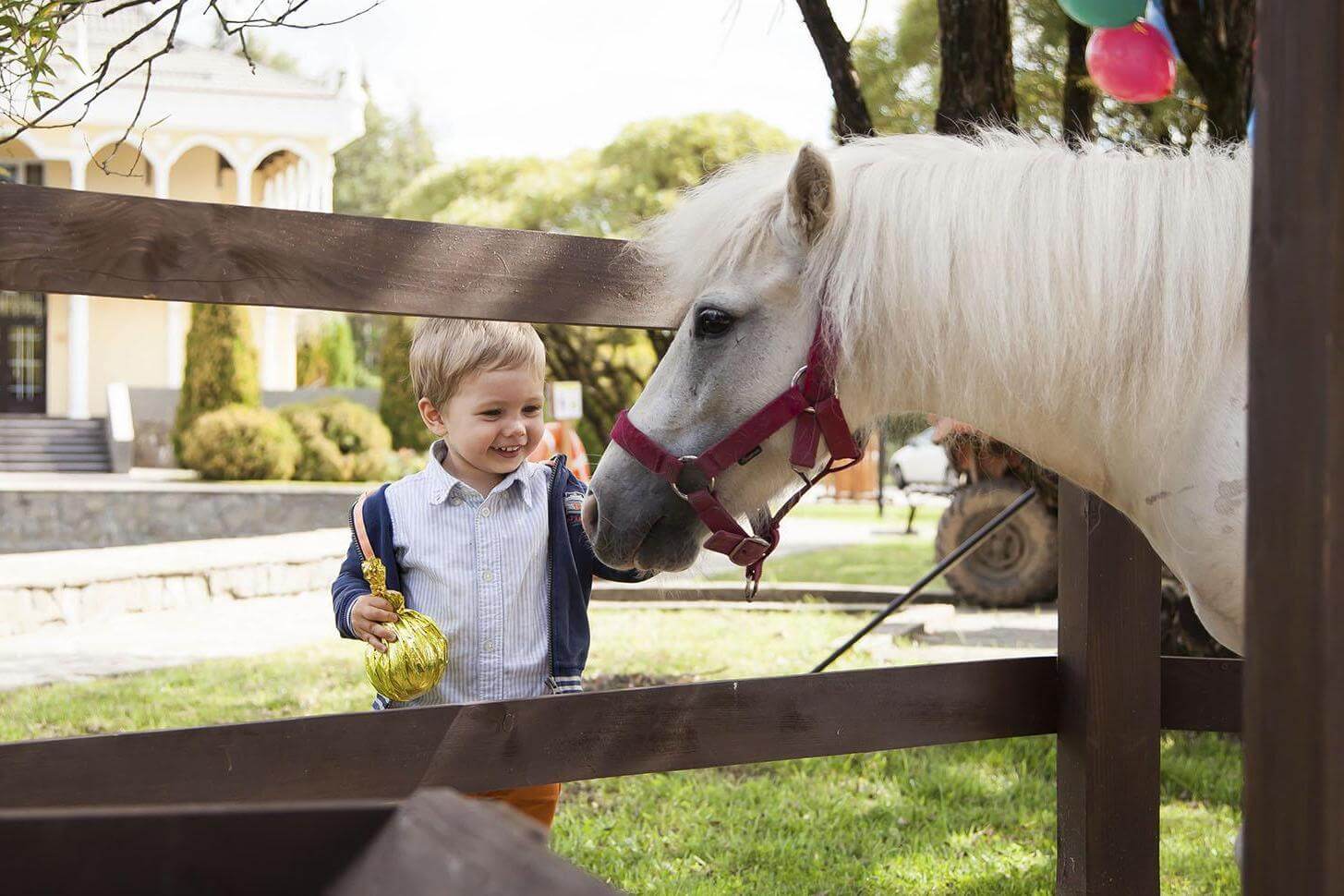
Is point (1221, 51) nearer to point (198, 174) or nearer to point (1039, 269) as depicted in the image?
point (1039, 269)

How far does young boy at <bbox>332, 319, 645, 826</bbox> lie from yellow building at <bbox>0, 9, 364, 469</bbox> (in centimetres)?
1878

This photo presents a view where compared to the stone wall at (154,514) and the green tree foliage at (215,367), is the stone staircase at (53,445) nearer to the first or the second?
the green tree foliage at (215,367)

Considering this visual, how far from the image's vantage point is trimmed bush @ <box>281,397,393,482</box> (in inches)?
583

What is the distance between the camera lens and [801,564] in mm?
10398

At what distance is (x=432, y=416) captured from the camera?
223cm

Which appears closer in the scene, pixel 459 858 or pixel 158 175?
pixel 459 858

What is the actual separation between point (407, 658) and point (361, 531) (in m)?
0.29

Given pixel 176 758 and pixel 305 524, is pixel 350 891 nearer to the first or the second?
pixel 176 758

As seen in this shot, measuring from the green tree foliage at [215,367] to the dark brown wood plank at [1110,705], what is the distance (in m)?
15.8

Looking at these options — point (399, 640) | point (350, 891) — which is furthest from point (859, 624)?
point (350, 891)

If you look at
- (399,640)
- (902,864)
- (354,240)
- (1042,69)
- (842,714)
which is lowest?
(902,864)

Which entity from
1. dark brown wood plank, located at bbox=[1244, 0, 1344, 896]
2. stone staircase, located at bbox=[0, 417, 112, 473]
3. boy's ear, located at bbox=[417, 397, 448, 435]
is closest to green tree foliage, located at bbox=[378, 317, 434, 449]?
stone staircase, located at bbox=[0, 417, 112, 473]

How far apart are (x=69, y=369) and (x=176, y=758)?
68.5 ft

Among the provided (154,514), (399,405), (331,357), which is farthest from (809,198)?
(331,357)
